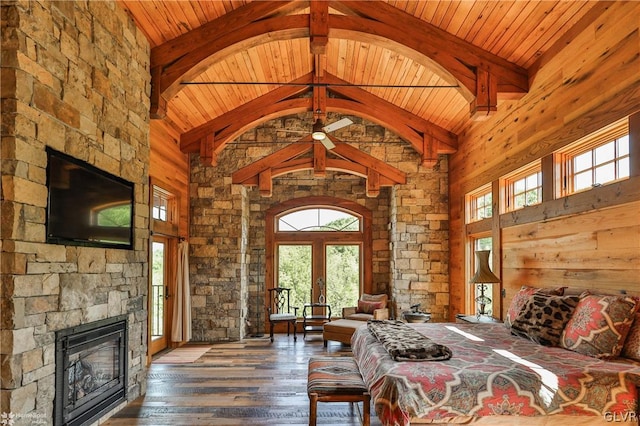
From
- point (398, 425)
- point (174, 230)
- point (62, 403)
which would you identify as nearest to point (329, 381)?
point (398, 425)

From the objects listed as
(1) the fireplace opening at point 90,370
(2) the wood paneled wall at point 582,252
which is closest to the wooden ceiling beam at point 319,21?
(2) the wood paneled wall at point 582,252

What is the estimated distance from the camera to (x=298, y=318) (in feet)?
29.3

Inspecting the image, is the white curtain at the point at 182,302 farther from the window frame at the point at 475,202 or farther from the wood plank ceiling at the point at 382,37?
the window frame at the point at 475,202

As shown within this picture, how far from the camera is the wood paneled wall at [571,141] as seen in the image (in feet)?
11.0

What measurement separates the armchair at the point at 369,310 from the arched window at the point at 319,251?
94cm

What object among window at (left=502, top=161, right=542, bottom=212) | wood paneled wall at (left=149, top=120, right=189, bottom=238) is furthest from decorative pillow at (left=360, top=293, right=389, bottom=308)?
wood paneled wall at (left=149, top=120, right=189, bottom=238)

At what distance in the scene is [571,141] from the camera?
13.3 ft

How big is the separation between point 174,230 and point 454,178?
4863 mm

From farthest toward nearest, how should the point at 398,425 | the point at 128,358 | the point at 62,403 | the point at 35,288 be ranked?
1. the point at 128,358
2. the point at 62,403
3. the point at 35,288
4. the point at 398,425

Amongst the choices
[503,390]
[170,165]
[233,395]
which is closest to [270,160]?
[170,165]

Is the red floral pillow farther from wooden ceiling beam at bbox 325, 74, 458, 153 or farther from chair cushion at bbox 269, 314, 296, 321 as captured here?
wooden ceiling beam at bbox 325, 74, 458, 153

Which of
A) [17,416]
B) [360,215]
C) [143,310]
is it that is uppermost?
[360,215]

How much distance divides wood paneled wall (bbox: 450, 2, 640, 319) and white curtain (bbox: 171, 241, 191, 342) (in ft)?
15.9

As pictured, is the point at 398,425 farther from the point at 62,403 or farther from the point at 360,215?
the point at 360,215
